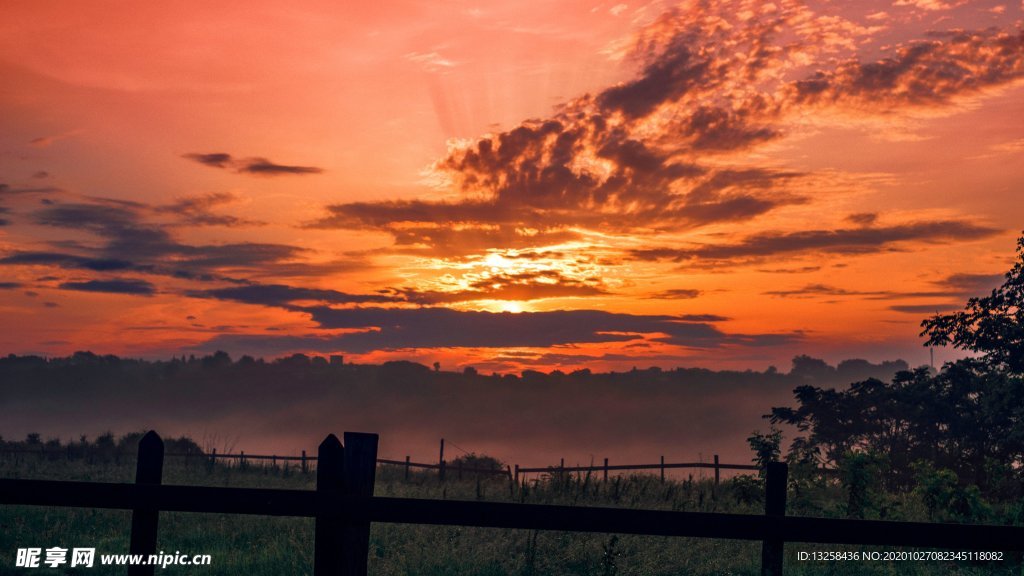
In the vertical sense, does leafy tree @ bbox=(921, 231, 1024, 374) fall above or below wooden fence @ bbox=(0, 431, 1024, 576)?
above

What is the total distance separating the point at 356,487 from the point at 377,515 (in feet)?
0.83

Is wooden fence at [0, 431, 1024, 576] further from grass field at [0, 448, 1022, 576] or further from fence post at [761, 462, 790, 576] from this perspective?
grass field at [0, 448, 1022, 576]

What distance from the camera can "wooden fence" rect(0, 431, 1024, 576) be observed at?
489cm

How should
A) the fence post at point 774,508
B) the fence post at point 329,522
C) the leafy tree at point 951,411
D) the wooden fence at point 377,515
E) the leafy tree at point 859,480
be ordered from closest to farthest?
the wooden fence at point 377,515
the fence post at point 329,522
the fence post at point 774,508
the leafy tree at point 859,480
the leafy tree at point 951,411

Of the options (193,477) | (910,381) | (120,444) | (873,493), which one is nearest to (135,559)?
(873,493)

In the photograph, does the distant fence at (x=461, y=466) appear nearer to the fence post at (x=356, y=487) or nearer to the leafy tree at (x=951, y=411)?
the leafy tree at (x=951, y=411)

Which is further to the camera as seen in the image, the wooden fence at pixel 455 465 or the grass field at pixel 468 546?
the wooden fence at pixel 455 465

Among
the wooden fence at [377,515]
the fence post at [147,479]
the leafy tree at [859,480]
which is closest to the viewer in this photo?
the wooden fence at [377,515]

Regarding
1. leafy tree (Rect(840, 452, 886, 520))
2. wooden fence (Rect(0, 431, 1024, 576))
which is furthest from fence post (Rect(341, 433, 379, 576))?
leafy tree (Rect(840, 452, 886, 520))

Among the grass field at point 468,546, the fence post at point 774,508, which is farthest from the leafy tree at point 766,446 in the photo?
the fence post at point 774,508

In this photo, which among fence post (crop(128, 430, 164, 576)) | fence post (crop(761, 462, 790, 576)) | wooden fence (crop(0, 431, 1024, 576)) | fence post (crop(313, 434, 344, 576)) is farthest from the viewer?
fence post (crop(761, 462, 790, 576))

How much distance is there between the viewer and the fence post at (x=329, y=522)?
503cm

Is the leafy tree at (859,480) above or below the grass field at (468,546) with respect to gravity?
above

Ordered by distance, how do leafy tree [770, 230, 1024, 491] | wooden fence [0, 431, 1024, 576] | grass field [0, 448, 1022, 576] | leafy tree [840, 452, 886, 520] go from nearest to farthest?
wooden fence [0, 431, 1024, 576] < grass field [0, 448, 1022, 576] < leafy tree [840, 452, 886, 520] < leafy tree [770, 230, 1024, 491]
